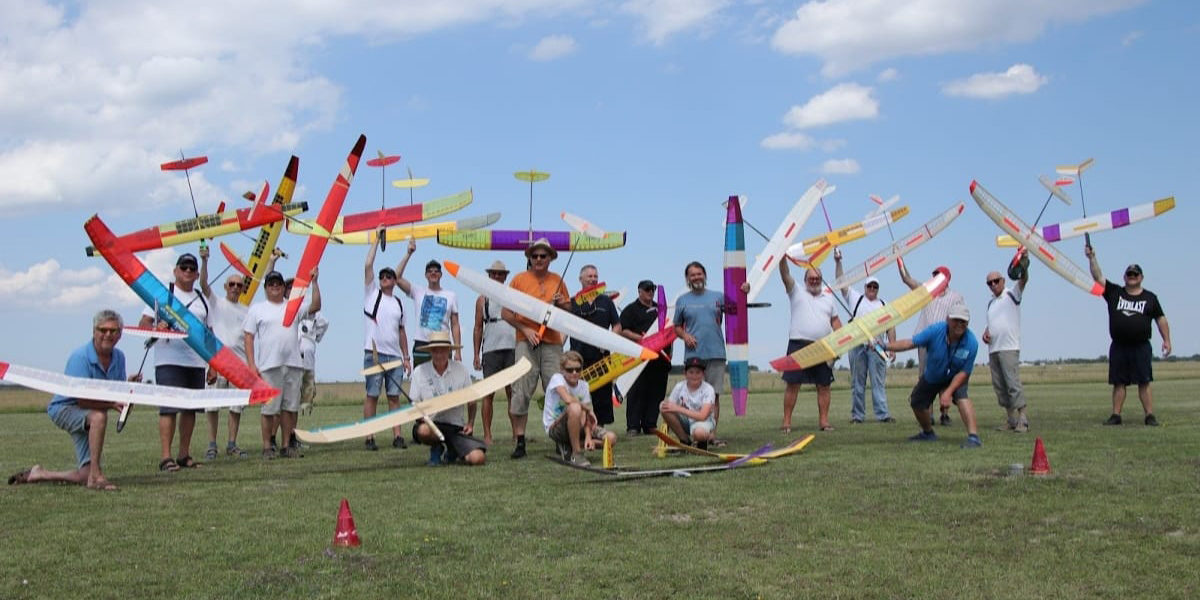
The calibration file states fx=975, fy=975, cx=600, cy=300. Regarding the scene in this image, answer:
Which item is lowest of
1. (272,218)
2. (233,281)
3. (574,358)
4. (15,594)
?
(15,594)

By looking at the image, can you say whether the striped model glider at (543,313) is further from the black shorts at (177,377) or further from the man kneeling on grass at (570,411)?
the black shorts at (177,377)

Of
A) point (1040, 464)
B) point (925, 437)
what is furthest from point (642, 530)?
point (925, 437)

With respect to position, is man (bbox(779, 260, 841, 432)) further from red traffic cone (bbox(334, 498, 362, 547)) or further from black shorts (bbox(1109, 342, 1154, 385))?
red traffic cone (bbox(334, 498, 362, 547))

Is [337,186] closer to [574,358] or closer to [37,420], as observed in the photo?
[574,358]

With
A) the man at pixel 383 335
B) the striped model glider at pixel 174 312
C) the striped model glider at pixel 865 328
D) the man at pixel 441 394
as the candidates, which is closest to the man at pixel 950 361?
the striped model glider at pixel 865 328

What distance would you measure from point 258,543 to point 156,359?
4109mm

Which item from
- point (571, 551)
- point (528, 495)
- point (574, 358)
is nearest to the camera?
point (571, 551)

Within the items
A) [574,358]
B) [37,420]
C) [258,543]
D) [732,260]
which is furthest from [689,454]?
[37,420]

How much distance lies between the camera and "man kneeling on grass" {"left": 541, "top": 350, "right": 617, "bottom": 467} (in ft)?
27.7

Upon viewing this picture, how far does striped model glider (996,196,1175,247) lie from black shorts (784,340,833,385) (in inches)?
124

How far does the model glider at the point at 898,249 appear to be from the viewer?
12250 millimetres

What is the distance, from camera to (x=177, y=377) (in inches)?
346

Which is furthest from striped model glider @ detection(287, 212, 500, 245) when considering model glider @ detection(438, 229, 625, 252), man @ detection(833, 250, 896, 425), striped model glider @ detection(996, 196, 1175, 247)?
striped model glider @ detection(996, 196, 1175, 247)

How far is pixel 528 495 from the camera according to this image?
22.2ft
